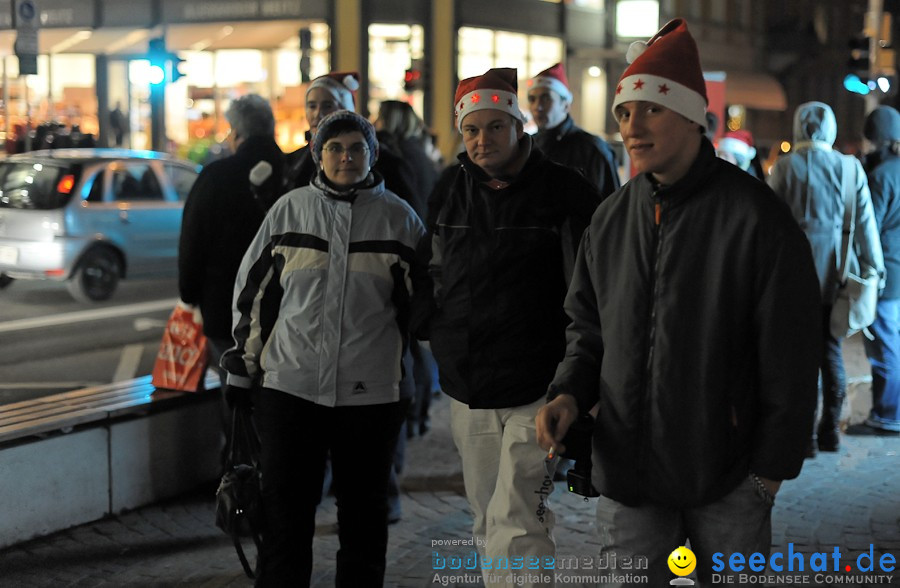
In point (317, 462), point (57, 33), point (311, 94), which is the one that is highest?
point (57, 33)

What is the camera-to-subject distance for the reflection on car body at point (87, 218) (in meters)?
14.5

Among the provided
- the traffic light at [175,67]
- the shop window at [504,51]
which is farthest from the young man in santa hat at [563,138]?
the shop window at [504,51]

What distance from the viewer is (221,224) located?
18.7ft

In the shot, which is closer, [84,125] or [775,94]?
[84,125]

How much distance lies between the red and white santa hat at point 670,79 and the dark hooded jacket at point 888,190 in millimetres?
4921

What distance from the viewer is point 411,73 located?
25.8 metres

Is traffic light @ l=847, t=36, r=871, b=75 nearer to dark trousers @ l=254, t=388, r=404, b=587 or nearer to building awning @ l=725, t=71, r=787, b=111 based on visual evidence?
dark trousers @ l=254, t=388, r=404, b=587

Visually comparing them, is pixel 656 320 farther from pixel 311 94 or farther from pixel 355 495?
pixel 311 94

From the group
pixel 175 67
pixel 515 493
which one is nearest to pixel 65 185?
pixel 175 67

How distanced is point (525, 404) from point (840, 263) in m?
3.71

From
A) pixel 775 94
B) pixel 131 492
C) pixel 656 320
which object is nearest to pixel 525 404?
pixel 656 320

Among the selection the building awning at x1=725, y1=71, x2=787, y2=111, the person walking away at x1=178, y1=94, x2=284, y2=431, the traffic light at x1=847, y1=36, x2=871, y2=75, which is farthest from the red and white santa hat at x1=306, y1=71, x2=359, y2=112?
the building awning at x1=725, y1=71, x2=787, y2=111

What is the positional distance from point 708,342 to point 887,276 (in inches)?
208

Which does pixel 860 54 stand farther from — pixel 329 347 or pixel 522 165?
pixel 329 347
